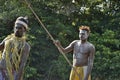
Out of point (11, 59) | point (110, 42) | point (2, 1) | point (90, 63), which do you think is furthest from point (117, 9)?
point (11, 59)

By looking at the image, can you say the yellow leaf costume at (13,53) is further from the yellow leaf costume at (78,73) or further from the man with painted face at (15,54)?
the yellow leaf costume at (78,73)

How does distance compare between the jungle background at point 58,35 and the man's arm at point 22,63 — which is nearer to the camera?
the man's arm at point 22,63

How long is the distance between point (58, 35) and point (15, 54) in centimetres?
800

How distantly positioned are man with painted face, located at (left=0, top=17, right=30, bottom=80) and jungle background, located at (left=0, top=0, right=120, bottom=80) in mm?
7033

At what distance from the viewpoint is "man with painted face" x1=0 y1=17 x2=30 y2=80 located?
557cm

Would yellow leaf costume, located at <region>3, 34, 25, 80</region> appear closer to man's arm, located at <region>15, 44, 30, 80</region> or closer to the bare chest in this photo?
man's arm, located at <region>15, 44, 30, 80</region>

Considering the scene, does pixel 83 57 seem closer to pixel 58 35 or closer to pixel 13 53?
pixel 13 53

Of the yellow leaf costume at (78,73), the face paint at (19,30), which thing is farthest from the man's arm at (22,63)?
the yellow leaf costume at (78,73)

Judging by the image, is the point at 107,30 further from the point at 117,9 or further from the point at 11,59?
the point at 11,59

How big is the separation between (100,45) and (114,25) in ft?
4.11

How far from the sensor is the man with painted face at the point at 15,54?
18.3 feet

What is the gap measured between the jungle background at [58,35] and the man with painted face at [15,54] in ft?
23.1

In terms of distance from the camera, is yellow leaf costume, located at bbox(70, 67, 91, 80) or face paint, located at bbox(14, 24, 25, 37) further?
yellow leaf costume, located at bbox(70, 67, 91, 80)

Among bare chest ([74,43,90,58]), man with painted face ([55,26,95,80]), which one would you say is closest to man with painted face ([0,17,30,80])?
man with painted face ([55,26,95,80])
